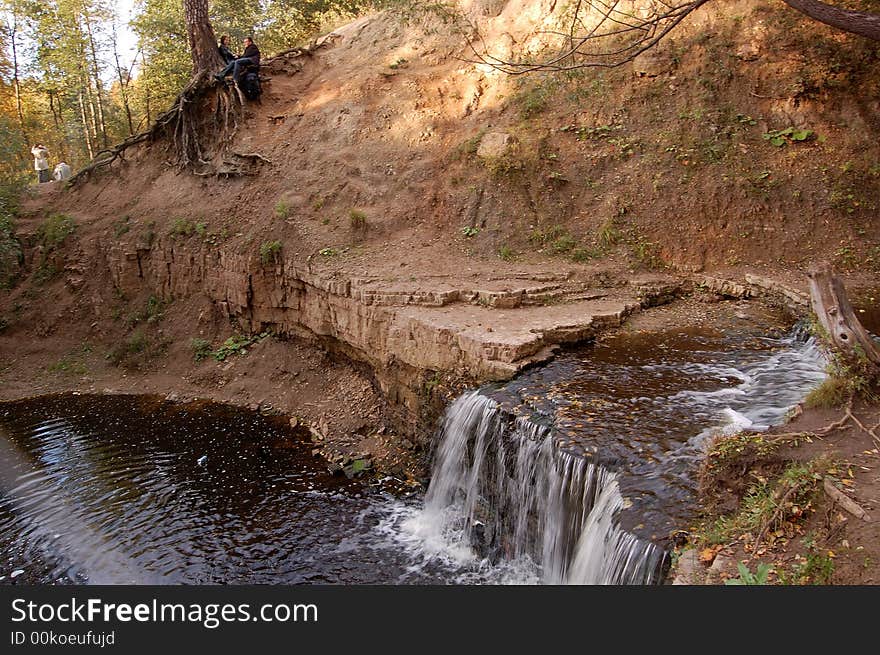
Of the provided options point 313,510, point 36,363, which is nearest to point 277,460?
point 313,510

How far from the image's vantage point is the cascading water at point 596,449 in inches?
235

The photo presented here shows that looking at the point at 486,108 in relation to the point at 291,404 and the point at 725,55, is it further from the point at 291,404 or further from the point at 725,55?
the point at 291,404

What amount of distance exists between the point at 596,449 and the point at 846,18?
18.2ft

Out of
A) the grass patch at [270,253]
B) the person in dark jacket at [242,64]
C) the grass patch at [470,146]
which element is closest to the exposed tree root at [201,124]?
the person in dark jacket at [242,64]

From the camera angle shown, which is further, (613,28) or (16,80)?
(16,80)

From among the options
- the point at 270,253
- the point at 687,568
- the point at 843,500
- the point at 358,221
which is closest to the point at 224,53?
the point at 270,253

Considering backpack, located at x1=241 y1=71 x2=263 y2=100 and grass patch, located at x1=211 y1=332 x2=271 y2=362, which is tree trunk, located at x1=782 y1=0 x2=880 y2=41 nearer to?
grass patch, located at x1=211 y1=332 x2=271 y2=362

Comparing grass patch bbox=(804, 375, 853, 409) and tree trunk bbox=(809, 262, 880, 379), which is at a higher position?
tree trunk bbox=(809, 262, 880, 379)

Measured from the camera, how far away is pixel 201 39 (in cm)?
1678

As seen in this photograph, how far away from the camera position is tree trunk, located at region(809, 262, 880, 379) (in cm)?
659

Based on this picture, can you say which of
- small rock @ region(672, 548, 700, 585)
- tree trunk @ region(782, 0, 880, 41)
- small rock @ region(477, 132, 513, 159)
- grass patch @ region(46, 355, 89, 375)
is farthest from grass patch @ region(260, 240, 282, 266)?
small rock @ region(672, 548, 700, 585)

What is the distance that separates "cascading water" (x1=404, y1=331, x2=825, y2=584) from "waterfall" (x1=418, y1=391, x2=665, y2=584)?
15 mm

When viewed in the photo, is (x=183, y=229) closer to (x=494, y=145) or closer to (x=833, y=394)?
(x=494, y=145)

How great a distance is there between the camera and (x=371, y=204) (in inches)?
572
